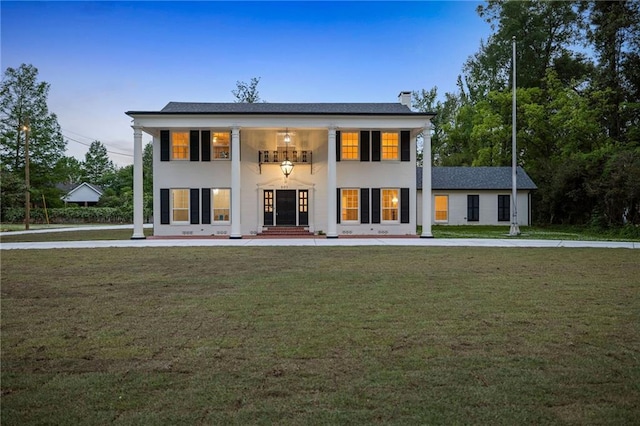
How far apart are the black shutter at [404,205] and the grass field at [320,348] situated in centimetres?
1233

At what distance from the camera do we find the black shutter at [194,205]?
70.6 feet

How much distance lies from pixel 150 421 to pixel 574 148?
35.2 metres

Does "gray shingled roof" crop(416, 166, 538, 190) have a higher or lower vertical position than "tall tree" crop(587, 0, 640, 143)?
lower

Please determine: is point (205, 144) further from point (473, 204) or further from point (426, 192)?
point (473, 204)

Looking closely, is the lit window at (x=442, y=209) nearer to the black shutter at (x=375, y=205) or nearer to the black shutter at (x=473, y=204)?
the black shutter at (x=473, y=204)

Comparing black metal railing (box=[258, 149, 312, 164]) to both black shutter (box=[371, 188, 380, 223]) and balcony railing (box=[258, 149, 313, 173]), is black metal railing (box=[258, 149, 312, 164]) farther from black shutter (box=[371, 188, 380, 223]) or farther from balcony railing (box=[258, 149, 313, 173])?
black shutter (box=[371, 188, 380, 223])

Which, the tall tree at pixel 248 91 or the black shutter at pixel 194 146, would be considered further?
the tall tree at pixel 248 91

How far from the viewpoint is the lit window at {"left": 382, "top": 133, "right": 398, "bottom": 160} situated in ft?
72.3

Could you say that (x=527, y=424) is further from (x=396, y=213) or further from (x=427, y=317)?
(x=396, y=213)

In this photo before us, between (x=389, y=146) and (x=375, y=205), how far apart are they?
9.85ft

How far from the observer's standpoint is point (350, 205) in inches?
869

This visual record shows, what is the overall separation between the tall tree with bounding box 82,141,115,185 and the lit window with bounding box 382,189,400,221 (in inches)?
2182

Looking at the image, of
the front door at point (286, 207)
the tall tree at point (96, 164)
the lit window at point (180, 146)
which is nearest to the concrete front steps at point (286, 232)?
the front door at point (286, 207)

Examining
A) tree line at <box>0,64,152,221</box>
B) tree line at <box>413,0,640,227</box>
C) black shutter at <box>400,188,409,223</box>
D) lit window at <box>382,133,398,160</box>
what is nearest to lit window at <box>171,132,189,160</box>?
lit window at <box>382,133,398,160</box>
